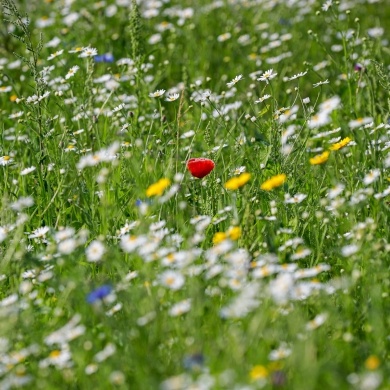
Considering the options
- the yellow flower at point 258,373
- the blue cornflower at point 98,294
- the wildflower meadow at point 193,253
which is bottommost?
the wildflower meadow at point 193,253

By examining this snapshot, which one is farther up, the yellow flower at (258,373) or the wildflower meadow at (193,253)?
the yellow flower at (258,373)

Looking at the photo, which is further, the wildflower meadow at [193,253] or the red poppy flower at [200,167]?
the red poppy flower at [200,167]

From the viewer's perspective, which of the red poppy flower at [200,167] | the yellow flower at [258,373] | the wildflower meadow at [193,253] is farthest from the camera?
the red poppy flower at [200,167]

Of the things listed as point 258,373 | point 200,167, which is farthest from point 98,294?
point 200,167

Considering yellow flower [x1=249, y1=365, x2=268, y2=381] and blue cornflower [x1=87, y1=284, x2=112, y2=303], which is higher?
blue cornflower [x1=87, y1=284, x2=112, y2=303]

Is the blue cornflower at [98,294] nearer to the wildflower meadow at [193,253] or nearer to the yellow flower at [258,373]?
the wildflower meadow at [193,253]

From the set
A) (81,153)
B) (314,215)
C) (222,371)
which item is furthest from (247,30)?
(222,371)

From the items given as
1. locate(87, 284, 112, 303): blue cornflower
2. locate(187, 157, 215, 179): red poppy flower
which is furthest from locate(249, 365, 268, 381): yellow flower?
locate(187, 157, 215, 179): red poppy flower

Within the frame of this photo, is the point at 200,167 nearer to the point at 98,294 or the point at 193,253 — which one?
the point at 193,253

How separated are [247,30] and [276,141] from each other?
2646 millimetres

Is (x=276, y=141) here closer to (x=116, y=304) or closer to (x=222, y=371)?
(x=116, y=304)

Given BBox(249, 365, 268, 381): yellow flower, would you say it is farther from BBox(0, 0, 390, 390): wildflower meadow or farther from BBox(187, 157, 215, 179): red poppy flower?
BBox(187, 157, 215, 179): red poppy flower

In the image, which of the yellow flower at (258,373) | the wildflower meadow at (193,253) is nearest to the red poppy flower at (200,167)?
the wildflower meadow at (193,253)

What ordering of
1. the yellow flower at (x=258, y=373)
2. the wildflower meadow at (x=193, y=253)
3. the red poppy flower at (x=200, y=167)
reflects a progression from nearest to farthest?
the yellow flower at (x=258, y=373) → the wildflower meadow at (x=193, y=253) → the red poppy flower at (x=200, y=167)
